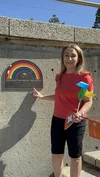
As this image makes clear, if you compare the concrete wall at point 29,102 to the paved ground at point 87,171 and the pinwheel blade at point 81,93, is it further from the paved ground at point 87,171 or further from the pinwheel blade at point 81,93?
Result: the pinwheel blade at point 81,93

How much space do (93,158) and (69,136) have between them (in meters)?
0.92

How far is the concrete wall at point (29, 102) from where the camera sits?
143 inches

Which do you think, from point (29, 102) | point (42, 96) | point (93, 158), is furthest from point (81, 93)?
point (93, 158)

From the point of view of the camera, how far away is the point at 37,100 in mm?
3832

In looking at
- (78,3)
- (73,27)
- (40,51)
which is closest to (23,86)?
(40,51)

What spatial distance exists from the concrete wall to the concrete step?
0.26 m

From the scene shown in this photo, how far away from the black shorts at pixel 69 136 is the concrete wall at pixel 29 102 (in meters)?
0.56

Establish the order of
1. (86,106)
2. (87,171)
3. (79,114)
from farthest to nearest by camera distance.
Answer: (87,171)
(86,106)
(79,114)

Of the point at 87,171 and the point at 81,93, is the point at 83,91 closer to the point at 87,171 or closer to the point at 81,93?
the point at 81,93

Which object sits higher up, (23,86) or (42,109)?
(23,86)

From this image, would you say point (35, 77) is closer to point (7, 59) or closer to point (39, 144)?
point (7, 59)

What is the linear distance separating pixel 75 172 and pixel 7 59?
4.95ft

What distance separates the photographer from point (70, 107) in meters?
3.21

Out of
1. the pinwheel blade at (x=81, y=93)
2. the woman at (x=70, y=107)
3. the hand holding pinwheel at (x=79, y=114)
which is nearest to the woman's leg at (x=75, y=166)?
the woman at (x=70, y=107)
